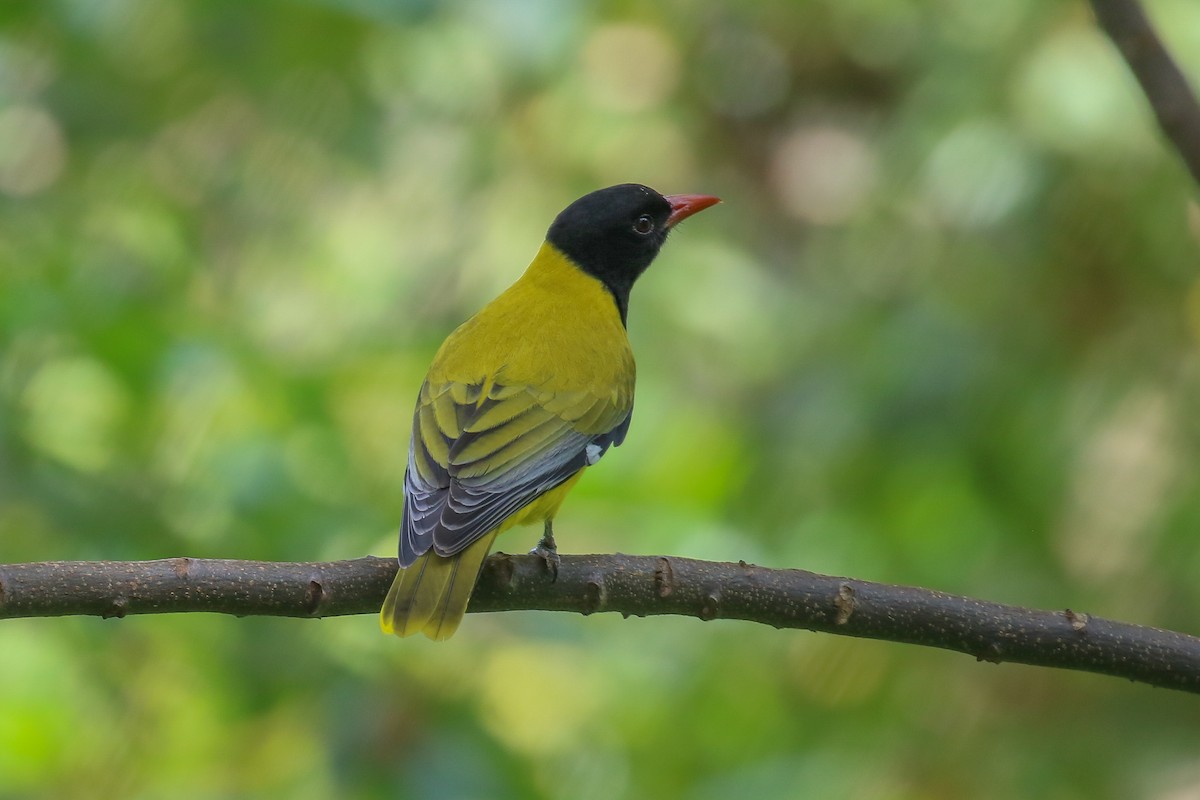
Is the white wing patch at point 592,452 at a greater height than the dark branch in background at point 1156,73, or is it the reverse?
the dark branch in background at point 1156,73

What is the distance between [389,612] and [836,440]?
8.51 ft

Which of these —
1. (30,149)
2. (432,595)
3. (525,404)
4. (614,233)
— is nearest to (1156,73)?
(432,595)

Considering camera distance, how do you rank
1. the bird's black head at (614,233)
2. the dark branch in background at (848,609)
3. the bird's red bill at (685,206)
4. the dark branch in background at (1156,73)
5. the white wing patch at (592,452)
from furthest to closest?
the bird's red bill at (685,206), the bird's black head at (614,233), the white wing patch at (592,452), the dark branch in background at (848,609), the dark branch in background at (1156,73)

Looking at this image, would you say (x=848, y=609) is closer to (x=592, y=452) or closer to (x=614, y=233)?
(x=592, y=452)

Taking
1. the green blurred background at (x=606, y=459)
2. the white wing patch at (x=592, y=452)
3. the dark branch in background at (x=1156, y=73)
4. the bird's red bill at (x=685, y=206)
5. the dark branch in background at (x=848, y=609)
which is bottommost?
the green blurred background at (x=606, y=459)

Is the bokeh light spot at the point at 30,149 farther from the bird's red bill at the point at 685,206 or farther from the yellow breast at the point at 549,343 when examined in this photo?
the bird's red bill at the point at 685,206

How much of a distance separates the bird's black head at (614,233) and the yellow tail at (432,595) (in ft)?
5.91

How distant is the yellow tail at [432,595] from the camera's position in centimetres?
302

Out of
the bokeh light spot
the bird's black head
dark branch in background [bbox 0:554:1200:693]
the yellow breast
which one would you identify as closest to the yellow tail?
dark branch in background [bbox 0:554:1200:693]

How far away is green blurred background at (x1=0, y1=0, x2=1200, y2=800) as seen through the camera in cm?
394

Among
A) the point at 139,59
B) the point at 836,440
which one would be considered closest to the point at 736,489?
the point at 836,440

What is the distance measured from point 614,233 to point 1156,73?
Result: 2540 mm

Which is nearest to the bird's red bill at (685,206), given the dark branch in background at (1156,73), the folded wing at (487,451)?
the folded wing at (487,451)

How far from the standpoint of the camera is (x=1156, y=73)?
2.47 m
